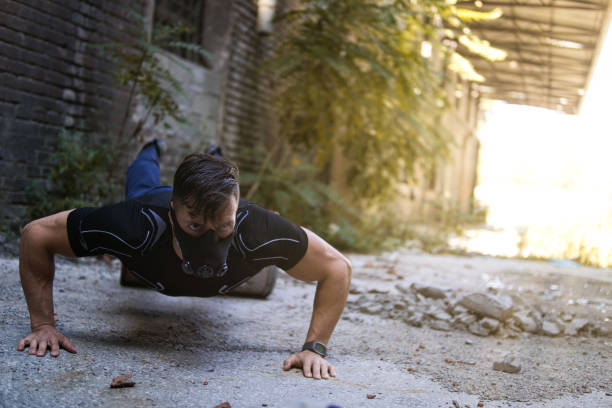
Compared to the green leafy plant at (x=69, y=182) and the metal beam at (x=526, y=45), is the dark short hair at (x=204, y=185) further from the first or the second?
the metal beam at (x=526, y=45)

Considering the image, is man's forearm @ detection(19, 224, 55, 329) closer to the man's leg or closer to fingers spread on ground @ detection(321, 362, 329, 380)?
the man's leg

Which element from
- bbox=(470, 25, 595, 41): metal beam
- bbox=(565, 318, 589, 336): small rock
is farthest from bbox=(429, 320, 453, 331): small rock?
bbox=(470, 25, 595, 41): metal beam

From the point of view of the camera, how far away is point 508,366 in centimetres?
252

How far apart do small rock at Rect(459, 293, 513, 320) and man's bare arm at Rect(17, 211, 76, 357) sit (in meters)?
2.40

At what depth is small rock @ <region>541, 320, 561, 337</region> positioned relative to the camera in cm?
322

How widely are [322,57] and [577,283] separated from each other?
3.54 m

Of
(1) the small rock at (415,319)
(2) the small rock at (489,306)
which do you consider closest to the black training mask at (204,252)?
(1) the small rock at (415,319)

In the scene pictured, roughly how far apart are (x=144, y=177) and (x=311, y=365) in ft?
5.37

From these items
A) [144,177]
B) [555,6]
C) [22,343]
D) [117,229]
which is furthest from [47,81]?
[555,6]

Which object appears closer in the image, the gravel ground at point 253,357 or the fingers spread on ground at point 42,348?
the gravel ground at point 253,357

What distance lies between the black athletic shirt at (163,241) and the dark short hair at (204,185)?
214 millimetres

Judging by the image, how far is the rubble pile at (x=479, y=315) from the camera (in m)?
3.27

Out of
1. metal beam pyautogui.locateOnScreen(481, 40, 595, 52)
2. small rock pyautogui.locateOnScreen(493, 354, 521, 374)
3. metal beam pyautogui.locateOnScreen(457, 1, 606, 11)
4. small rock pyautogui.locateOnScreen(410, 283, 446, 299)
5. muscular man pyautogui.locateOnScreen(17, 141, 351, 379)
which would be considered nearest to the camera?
muscular man pyautogui.locateOnScreen(17, 141, 351, 379)

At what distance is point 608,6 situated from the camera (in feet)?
33.8
